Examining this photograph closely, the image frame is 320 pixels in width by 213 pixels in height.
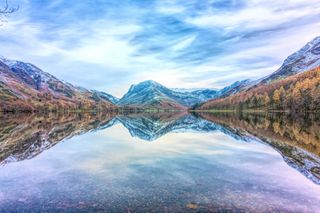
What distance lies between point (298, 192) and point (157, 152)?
1985cm

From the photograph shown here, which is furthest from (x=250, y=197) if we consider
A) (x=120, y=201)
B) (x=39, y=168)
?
(x=39, y=168)

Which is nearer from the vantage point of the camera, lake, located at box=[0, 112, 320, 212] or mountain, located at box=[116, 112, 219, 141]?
lake, located at box=[0, 112, 320, 212]

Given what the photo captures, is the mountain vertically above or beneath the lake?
above

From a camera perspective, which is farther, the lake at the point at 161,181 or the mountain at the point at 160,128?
the mountain at the point at 160,128

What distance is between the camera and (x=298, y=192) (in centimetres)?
1827

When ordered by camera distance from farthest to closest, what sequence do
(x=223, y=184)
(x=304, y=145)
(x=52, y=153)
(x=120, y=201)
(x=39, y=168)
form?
(x=304, y=145)
(x=52, y=153)
(x=39, y=168)
(x=223, y=184)
(x=120, y=201)

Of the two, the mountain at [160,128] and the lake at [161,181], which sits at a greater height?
the mountain at [160,128]

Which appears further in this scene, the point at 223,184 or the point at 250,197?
the point at 223,184

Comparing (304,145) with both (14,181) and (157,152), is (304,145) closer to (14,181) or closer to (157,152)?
Result: (157,152)

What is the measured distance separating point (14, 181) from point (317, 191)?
2128 centimetres

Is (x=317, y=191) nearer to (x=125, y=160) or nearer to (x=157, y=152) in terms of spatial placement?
(x=125, y=160)

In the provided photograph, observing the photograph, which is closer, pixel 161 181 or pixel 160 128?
pixel 161 181

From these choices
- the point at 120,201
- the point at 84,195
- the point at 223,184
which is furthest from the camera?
the point at 223,184

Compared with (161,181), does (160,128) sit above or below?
above
